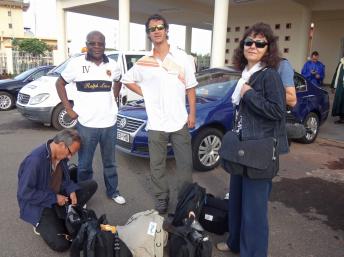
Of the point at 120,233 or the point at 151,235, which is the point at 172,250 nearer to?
the point at 151,235

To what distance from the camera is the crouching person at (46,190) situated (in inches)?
111

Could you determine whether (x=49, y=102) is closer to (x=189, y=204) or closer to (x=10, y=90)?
(x=10, y=90)

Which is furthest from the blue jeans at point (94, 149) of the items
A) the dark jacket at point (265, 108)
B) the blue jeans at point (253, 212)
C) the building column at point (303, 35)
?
the building column at point (303, 35)

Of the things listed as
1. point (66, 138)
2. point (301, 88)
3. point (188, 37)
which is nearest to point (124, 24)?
point (301, 88)

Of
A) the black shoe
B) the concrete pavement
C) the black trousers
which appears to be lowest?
the concrete pavement

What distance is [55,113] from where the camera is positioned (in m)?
7.36

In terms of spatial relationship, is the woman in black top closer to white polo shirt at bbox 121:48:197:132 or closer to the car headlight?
white polo shirt at bbox 121:48:197:132

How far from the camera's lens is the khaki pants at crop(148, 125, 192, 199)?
11.1 ft

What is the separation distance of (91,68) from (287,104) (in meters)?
2.02

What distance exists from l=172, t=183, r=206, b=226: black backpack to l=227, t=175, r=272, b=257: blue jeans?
0.47m

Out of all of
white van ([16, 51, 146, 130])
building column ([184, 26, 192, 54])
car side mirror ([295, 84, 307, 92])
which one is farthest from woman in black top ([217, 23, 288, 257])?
building column ([184, 26, 192, 54])

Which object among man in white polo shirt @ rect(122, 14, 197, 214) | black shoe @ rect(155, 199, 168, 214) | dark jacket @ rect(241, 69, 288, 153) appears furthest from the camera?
black shoe @ rect(155, 199, 168, 214)

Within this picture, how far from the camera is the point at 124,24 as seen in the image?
13.3 meters

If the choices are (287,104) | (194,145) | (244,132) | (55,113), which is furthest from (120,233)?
(55,113)
